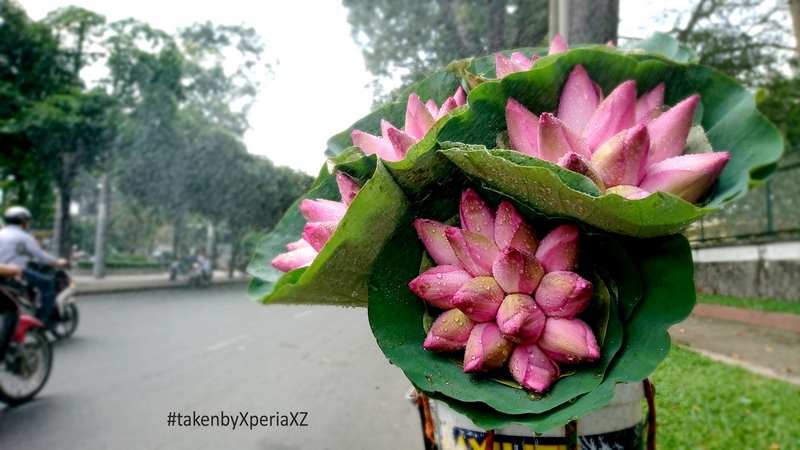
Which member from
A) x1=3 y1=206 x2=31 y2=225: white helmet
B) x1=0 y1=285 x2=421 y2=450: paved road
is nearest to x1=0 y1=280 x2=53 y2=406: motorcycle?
x1=0 y1=285 x2=421 y2=450: paved road

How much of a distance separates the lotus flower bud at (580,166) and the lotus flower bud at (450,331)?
0.21 meters

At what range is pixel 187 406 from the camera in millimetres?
3904

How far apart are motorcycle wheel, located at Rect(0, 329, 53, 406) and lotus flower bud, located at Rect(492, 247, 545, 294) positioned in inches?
178

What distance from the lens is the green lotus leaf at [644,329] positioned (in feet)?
2.17

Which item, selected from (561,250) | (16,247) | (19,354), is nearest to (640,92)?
(561,250)

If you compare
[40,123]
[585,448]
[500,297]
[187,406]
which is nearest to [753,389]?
[585,448]

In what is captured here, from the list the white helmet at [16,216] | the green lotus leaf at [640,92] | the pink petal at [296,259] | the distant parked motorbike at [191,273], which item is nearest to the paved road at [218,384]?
the pink petal at [296,259]

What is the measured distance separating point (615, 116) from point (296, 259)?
1.47 feet

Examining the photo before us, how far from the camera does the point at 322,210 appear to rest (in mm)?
837

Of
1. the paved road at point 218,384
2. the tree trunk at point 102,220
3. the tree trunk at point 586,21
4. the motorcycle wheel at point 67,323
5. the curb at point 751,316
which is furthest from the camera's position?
the tree trunk at point 102,220

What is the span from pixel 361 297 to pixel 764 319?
862 millimetres

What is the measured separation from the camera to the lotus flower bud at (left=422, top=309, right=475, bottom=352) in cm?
73

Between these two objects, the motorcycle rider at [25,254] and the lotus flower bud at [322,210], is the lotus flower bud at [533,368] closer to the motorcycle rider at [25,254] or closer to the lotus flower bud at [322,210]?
the lotus flower bud at [322,210]

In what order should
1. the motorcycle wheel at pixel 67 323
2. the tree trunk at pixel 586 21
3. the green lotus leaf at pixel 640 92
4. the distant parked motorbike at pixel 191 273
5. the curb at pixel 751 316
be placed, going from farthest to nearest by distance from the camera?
1. the distant parked motorbike at pixel 191 273
2. the motorcycle wheel at pixel 67 323
3. the tree trunk at pixel 586 21
4. the curb at pixel 751 316
5. the green lotus leaf at pixel 640 92
